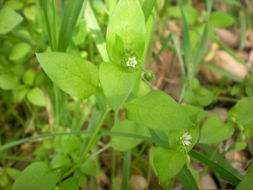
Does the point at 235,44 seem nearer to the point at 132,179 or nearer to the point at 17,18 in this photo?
the point at 132,179

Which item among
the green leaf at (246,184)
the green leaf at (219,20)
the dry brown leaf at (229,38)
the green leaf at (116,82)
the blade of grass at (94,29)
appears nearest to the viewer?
the green leaf at (116,82)

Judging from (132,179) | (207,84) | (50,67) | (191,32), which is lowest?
(132,179)

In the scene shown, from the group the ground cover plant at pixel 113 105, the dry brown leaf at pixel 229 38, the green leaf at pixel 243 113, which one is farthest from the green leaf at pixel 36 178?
the dry brown leaf at pixel 229 38

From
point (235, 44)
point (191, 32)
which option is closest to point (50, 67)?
point (191, 32)

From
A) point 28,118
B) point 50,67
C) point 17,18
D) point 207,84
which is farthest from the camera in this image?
point 207,84

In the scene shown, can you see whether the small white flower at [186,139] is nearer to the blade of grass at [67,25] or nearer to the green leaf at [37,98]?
the blade of grass at [67,25]

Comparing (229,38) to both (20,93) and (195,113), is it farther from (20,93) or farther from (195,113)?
(20,93)

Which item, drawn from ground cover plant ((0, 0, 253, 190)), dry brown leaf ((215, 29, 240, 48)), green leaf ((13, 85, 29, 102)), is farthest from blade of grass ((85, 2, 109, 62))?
dry brown leaf ((215, 29, 240, 48))

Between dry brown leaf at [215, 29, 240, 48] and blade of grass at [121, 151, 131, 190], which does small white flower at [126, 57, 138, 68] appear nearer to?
blade of grass at [121, 151, 131, 190]
